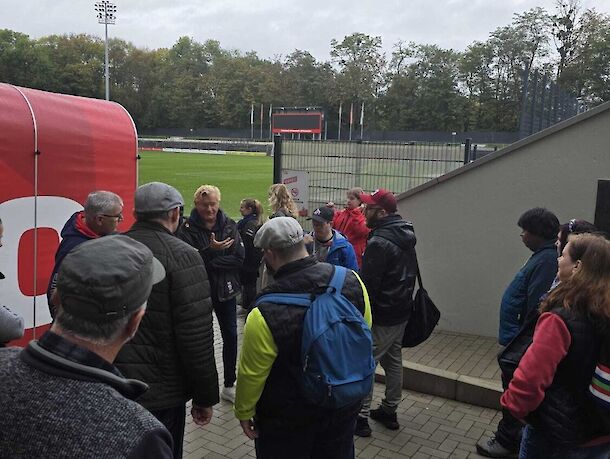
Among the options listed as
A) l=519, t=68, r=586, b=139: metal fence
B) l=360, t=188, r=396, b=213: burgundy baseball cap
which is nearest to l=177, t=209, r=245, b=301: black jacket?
l=360, t=188, r=396, b=213: burgundy baseball cap

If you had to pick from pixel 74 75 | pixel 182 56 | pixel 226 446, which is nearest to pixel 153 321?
pixel 226 446

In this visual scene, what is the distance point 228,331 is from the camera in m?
5.15

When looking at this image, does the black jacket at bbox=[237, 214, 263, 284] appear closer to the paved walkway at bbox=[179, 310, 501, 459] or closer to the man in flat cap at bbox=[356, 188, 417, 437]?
the paved walkway at bbox=[179, 310, 501, 459]

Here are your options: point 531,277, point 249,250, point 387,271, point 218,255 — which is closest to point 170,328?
point 387,271

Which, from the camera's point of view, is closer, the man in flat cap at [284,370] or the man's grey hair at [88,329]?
the man's grey hair at [88,329]

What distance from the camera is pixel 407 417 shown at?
4973 mm

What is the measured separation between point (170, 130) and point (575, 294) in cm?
10058

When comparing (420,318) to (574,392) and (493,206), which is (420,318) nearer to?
(574,392)

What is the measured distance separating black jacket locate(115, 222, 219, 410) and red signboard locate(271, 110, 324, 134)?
246 feet

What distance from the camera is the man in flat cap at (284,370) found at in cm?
259

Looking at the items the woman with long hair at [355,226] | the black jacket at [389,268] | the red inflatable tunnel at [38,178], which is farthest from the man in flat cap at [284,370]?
the woman with long hair at [355,226]

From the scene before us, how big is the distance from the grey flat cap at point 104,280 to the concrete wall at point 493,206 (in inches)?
228

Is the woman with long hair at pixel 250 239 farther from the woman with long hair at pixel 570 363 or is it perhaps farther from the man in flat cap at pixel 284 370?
the woman with long hair at pixel 570 363

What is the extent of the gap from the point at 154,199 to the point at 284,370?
1120 mm
